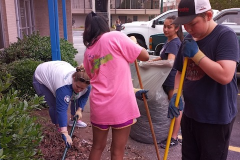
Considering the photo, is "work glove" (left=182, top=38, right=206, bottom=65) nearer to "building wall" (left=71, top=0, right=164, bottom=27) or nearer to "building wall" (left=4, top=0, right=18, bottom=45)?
"building wall" (left=4, top=0, right=18, bottom=45)

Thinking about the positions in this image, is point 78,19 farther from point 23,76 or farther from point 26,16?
point 23,76

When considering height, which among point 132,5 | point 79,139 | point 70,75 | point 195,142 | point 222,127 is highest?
point 132,5

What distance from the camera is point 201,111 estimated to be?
1853 millimetres

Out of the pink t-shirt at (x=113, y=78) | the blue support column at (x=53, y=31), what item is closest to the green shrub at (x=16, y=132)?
the pink t-shirt at (x=113, y=78)

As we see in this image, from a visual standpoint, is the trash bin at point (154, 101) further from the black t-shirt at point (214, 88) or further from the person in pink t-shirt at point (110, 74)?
the black t-shirt at point (214, 88)

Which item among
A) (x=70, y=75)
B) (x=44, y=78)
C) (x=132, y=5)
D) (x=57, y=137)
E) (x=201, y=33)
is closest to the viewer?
(x=201, y=33)

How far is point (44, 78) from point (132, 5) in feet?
123

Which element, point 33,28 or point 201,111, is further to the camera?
point 33,28

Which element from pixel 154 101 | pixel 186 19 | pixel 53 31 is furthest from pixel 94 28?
pixel 53 31

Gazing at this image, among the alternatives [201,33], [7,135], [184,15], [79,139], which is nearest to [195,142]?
[201,33]

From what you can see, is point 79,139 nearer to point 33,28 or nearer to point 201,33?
point 201,33

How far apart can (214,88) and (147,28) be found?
8122mm

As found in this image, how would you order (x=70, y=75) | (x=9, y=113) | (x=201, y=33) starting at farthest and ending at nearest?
(x=70, y=75)
(x=201, y=33)
(x=9, y=113)

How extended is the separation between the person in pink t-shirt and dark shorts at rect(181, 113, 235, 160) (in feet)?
1.54
